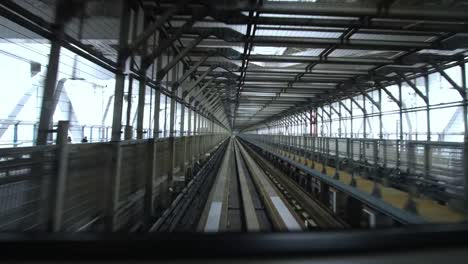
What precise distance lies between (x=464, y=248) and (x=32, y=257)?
214cm

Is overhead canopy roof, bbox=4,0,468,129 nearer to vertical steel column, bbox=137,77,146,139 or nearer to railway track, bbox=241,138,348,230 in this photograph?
vertical steel column, bbox=137,77,146,139

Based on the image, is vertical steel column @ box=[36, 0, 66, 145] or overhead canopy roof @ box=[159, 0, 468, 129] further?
overhead canopy roof @ box=[159, 0, 468, 129]

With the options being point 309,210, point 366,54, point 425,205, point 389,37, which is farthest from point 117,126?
point 366,54

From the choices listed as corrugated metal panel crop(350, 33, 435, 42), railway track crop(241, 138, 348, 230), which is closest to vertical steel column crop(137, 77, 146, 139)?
railway track crop(241, 138, 348, 230)

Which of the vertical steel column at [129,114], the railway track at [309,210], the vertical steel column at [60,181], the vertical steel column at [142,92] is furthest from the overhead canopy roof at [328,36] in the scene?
the railway track at [309,210]

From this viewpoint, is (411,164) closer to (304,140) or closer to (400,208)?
(400,208)

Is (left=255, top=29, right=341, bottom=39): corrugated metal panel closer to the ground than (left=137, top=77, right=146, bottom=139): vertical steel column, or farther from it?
farther from it

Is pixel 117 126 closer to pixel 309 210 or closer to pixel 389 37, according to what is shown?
pixel 309 210

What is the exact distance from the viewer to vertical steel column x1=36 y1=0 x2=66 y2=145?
2.49 m

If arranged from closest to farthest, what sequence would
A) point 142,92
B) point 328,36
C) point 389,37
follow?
point 142,92
point 328,36
point 389,37

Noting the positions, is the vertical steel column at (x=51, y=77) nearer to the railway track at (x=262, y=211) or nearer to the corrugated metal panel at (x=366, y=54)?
the railway track at (x=262, y=211)

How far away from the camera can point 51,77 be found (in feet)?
8.58

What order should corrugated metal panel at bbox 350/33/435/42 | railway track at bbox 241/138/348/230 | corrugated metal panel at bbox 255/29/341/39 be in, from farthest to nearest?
corrugated metal panel at bbox 350/33/435/42 < corrugated metal panel at bbox 255/29/341/39 < railway track at bbox 241/138/348/230

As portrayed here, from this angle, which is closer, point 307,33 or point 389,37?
point 307,33
